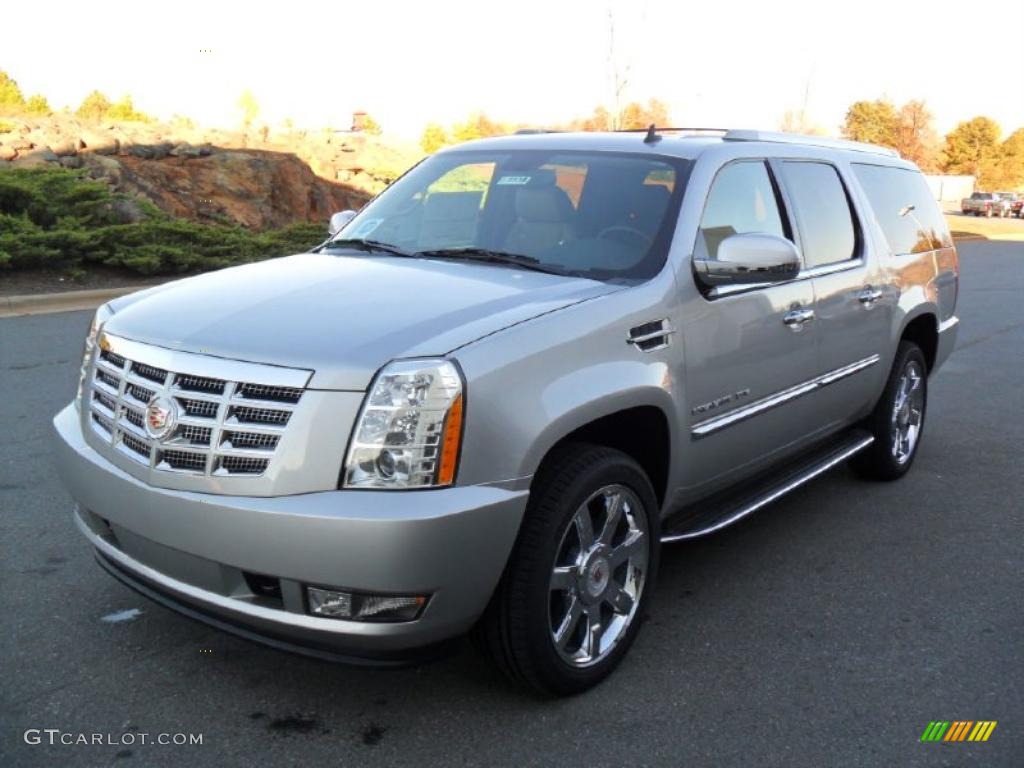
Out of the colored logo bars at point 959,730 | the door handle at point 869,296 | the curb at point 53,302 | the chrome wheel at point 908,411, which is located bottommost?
the curb at point 53,302

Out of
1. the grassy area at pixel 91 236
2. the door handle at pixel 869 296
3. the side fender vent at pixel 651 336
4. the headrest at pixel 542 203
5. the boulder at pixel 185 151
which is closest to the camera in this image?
the side fender vent at pixel 651 336

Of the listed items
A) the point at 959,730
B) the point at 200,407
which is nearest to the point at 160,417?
the point at 200,407

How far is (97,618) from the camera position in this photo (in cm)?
383

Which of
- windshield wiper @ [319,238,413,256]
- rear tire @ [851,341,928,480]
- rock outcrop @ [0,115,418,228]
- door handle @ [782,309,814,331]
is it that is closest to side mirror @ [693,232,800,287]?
door handle @ [782,309,814,331]

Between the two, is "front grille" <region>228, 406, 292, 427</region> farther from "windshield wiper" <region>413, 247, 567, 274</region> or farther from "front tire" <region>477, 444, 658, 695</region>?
"windshield wiper" <region>413, 247, 567, 274</region>

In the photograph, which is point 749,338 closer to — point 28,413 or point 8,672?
point 8,672

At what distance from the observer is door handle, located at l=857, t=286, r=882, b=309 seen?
16.6ft

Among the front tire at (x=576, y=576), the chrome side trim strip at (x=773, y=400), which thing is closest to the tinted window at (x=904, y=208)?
the chrome side trim strip at (x=773, y=400)

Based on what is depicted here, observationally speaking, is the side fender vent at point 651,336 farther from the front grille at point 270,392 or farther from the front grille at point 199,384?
the front grille at point 199,384

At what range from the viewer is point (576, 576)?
3.32 m

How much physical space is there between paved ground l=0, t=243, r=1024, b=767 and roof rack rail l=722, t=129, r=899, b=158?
188 centimetres

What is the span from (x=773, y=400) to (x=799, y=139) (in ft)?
4.92

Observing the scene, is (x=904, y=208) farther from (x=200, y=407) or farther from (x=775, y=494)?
(x=200, y=407)

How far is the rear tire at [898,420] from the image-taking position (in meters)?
5.70
